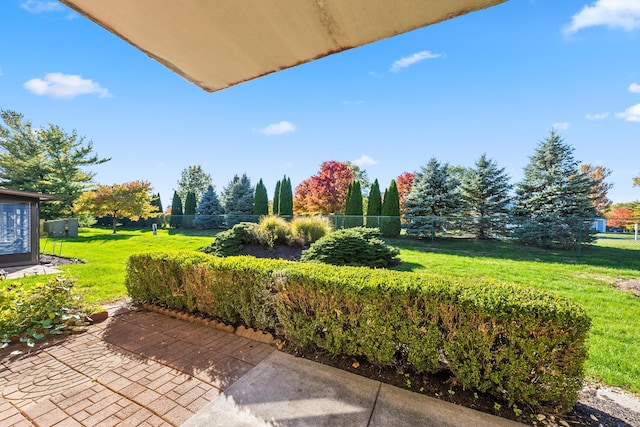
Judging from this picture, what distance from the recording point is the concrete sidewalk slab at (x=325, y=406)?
1854 millimetres

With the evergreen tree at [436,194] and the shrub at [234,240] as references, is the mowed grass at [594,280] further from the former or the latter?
the shrub at [234,240]

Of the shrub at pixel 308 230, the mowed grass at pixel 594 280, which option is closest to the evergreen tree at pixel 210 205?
the shrub at pixel 308 230

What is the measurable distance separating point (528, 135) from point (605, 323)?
502 inches

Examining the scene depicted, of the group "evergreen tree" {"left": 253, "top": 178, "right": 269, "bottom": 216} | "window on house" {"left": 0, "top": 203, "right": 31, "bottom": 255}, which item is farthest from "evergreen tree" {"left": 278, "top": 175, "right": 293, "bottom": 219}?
"window on house" {"left": 0, "top": 203, "right": 31, "bottom": 255}

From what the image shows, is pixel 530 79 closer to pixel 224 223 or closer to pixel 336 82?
pixel 336 82

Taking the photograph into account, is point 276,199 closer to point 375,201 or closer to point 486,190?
point 375,201

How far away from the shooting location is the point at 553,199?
39.9 feet

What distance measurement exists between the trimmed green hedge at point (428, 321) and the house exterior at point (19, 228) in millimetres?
8607

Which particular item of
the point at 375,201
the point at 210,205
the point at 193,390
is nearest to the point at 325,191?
the point at 375,201

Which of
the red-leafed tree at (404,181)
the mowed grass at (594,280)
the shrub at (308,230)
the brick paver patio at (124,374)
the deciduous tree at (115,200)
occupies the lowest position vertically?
the brick paver patio at (124,374)

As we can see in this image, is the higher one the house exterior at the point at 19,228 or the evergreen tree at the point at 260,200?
the evergreen tree at the point at 260,200

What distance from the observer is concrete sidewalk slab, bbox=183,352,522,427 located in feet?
6.08

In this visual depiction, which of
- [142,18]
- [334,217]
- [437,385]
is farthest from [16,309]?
[334,217]

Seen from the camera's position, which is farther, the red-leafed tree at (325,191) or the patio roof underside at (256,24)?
the red-leafed tree at (325,191)
